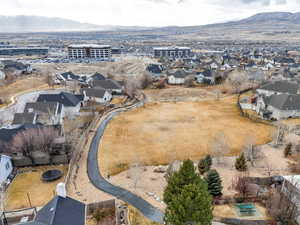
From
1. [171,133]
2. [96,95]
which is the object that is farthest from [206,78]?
[171,133]

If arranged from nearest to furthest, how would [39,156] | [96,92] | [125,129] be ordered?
[39,156] → [125,129] → [96,92]

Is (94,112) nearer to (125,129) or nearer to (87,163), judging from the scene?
(125,129)

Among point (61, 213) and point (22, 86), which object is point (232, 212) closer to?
point (61, 213)

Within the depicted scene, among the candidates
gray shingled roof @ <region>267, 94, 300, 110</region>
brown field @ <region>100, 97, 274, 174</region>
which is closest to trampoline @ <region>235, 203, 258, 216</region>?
brown field @ <region>100, 97, 274, 174</region>

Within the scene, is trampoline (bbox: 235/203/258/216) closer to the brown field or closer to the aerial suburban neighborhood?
the aerial suburban neighborhood

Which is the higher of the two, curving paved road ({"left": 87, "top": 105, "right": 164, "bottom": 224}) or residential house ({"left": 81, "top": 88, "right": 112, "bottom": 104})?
residential house ({"left": 81, "top": 88, "right": 112, "bottom": 104})

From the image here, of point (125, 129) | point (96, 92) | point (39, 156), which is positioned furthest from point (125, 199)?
point (96, 92)
